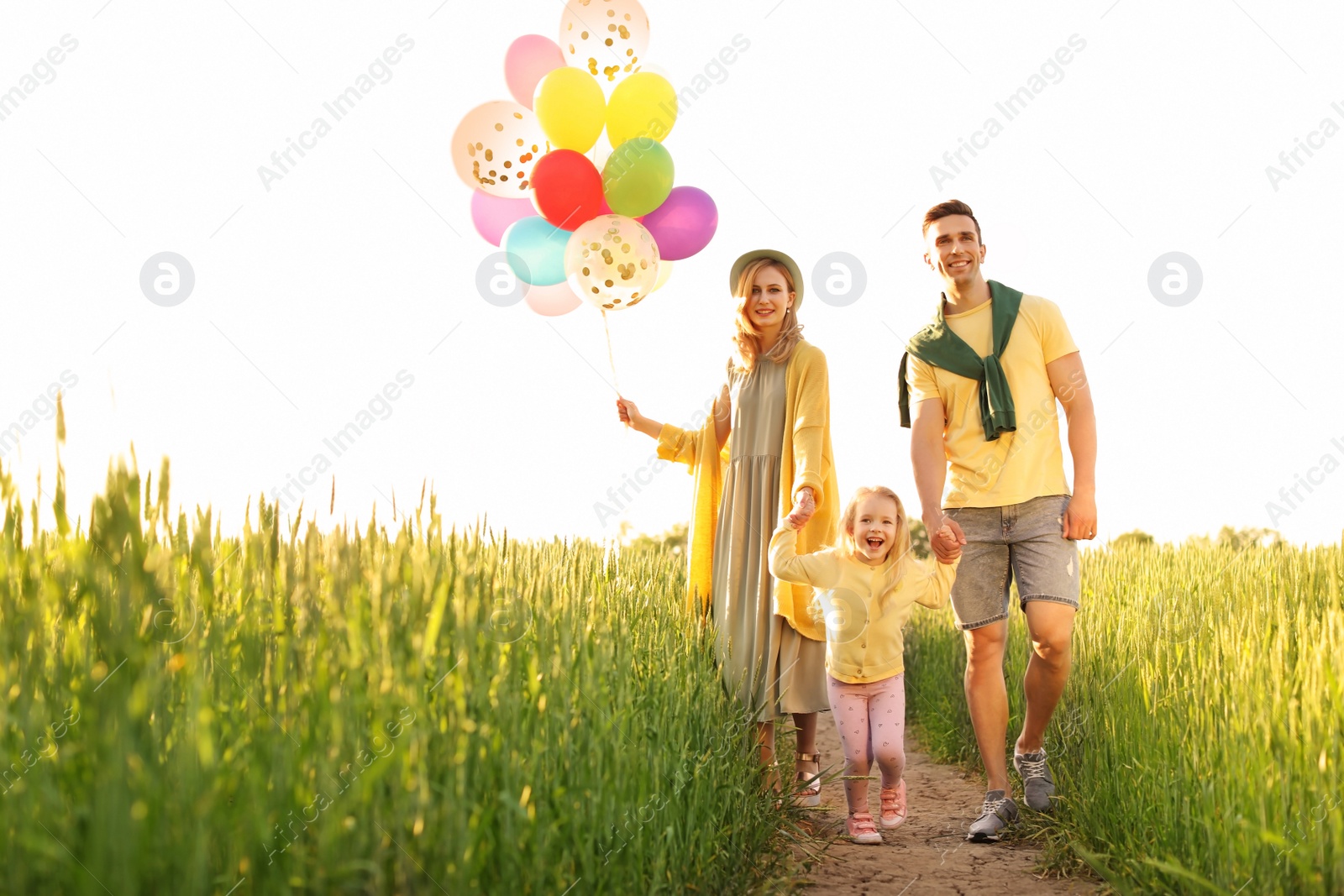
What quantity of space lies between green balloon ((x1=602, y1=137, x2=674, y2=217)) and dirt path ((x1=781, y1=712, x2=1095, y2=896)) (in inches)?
102

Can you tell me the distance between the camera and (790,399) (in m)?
3.68

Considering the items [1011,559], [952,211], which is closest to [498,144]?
[952,211]

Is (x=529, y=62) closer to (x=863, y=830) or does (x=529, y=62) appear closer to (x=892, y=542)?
(x=892, y=542)

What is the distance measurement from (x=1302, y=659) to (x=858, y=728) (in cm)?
142

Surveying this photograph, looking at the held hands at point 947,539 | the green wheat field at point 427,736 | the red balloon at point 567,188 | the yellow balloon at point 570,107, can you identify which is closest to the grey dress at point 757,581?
the green wheat field at point 427,736

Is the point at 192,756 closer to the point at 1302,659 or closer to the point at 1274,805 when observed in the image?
the point at 1274,805

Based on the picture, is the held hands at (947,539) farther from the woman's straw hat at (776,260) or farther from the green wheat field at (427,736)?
the woman's straw hat at (776,260)

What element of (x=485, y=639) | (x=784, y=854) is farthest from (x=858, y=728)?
(x=485, y=639)

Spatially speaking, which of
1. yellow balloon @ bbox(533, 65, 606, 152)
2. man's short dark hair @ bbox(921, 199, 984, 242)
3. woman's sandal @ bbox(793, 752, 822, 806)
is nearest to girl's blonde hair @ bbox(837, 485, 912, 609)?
woman's sandal @ bbox(793, 752, 822, 806)

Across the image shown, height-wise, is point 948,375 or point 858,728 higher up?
point 948,375

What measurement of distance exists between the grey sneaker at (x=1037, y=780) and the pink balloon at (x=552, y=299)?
2870 millimetres

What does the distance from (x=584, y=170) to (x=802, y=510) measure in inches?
81.8

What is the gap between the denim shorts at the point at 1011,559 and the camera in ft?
11.9

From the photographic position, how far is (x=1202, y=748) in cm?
295
